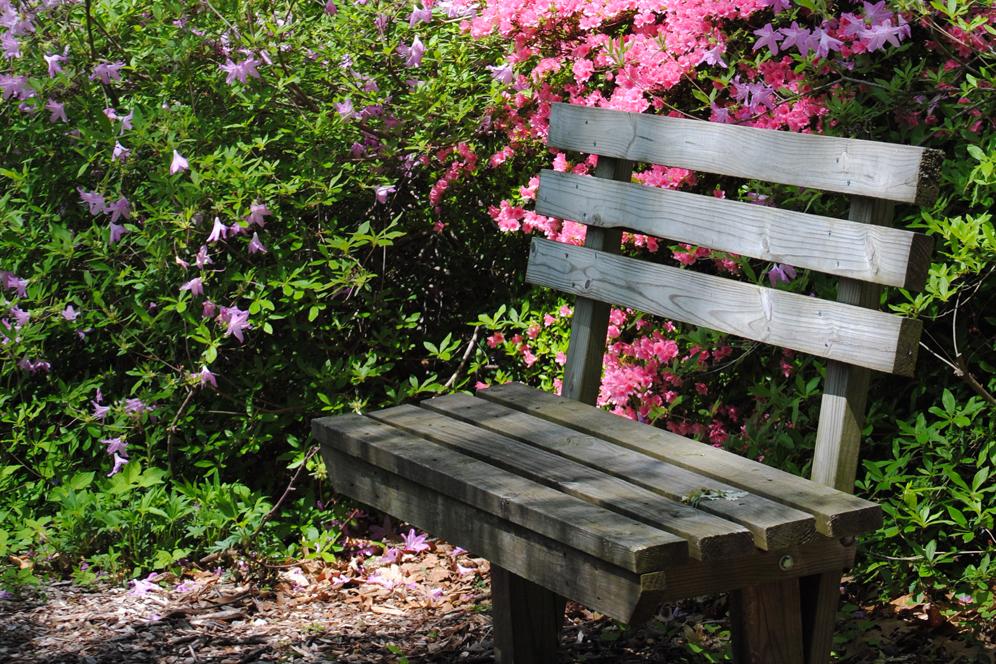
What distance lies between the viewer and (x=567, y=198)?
2.96m

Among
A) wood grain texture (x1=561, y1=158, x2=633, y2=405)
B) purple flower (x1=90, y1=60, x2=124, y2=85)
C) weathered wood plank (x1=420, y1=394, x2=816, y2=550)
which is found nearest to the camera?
weathered wood plank (x1=420, y1=394, x2=816, y2=550)

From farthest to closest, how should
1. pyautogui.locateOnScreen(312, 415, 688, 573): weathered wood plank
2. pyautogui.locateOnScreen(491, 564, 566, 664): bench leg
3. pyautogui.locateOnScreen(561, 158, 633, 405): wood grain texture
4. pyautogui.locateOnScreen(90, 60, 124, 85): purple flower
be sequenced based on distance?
1. pyautogui.locateOnScreen(90, 60, 124, 85): purple flower
2. pyautogui.locateOnScreen(561, 158, 633, 405): wood grain texture
3. pyautogui.locateOnScreen(491, 564, 566, 664): bench leg
4. pyautogui.locateOnScreen(312, 415, 688, 573): weathered wood plank

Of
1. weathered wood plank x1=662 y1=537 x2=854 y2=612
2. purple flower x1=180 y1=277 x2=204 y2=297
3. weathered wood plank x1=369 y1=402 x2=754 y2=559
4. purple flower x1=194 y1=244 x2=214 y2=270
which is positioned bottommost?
weathered wood plank x1=662 y1=537 x2=854 y2=612

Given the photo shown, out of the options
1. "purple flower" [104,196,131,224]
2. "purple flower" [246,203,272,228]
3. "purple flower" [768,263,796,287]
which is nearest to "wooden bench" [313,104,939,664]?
"purple flower" [768,263,796,287]

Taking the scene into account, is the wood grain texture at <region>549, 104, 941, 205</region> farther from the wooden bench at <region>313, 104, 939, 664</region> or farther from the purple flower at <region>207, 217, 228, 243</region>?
the purple flower at <region>207, 217, 228, 243</region>

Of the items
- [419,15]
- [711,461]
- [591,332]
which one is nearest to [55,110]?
[419,15]

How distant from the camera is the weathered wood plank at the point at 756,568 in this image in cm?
199

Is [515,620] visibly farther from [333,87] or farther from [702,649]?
[333,87]

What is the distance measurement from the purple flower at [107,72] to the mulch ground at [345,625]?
1.52 m

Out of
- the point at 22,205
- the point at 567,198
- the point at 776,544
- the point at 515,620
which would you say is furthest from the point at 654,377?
the point at 22,205

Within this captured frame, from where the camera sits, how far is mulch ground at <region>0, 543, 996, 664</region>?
305cm

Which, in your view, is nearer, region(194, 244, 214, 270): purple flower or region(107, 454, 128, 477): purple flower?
region(194, 244, 214, 270): purple flower

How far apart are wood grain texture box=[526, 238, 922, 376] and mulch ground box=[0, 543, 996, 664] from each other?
35.0 inches

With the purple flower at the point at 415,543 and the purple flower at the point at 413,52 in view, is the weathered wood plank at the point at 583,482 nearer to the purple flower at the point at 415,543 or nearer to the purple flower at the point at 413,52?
the purple flower at the point at 415,543
